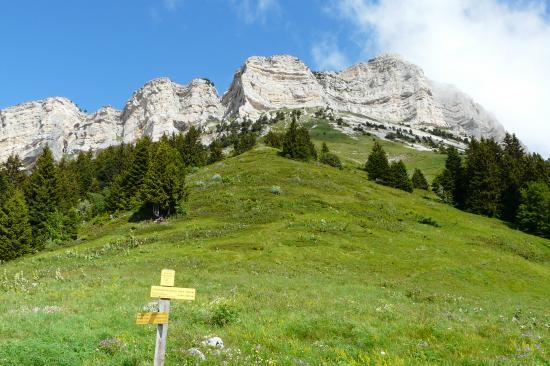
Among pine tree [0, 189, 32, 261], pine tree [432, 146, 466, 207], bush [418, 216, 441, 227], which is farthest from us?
pine tree [432, 146, 466, 207]

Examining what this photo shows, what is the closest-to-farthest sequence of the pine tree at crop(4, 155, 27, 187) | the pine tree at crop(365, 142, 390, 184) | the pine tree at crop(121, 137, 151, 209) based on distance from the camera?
the pine tree at crop(121, 137, 151, 209) < the pine tree at crop(365, 142, 390, 184) < the pine tree at crop(4, 155, 27, 187)

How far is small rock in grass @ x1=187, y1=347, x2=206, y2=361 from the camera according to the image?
1211cm

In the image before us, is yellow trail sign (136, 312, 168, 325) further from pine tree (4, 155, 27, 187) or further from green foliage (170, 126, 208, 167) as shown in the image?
green foliage (170, 126, 208, 167)

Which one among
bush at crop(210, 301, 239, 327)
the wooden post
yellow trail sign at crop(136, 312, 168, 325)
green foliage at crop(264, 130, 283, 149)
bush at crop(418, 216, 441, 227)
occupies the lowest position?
bush at crop(210, 301, 239, 327)

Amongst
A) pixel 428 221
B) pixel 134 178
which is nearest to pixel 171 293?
pixel 428 221

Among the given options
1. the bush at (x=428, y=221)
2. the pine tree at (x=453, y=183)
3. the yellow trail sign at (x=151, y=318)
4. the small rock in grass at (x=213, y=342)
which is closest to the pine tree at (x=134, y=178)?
the bush at (x=428, y=221)

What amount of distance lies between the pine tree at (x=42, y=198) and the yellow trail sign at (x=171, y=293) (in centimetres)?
6101

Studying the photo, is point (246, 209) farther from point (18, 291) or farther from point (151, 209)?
point (18, 291)

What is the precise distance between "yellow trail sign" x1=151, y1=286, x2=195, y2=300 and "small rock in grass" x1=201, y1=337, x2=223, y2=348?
3.64 m

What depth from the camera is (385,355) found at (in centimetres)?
1253

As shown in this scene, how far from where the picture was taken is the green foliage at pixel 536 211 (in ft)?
225

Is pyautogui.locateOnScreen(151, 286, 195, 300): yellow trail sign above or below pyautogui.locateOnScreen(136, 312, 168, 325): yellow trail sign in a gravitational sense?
above

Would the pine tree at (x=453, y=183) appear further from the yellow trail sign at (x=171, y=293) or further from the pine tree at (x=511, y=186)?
the yellow trail sign at (x=171, y=293)

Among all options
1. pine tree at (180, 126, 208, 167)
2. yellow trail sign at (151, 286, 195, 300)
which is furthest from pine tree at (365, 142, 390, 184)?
yellow trail sign at (151, 286, 195, 300)
